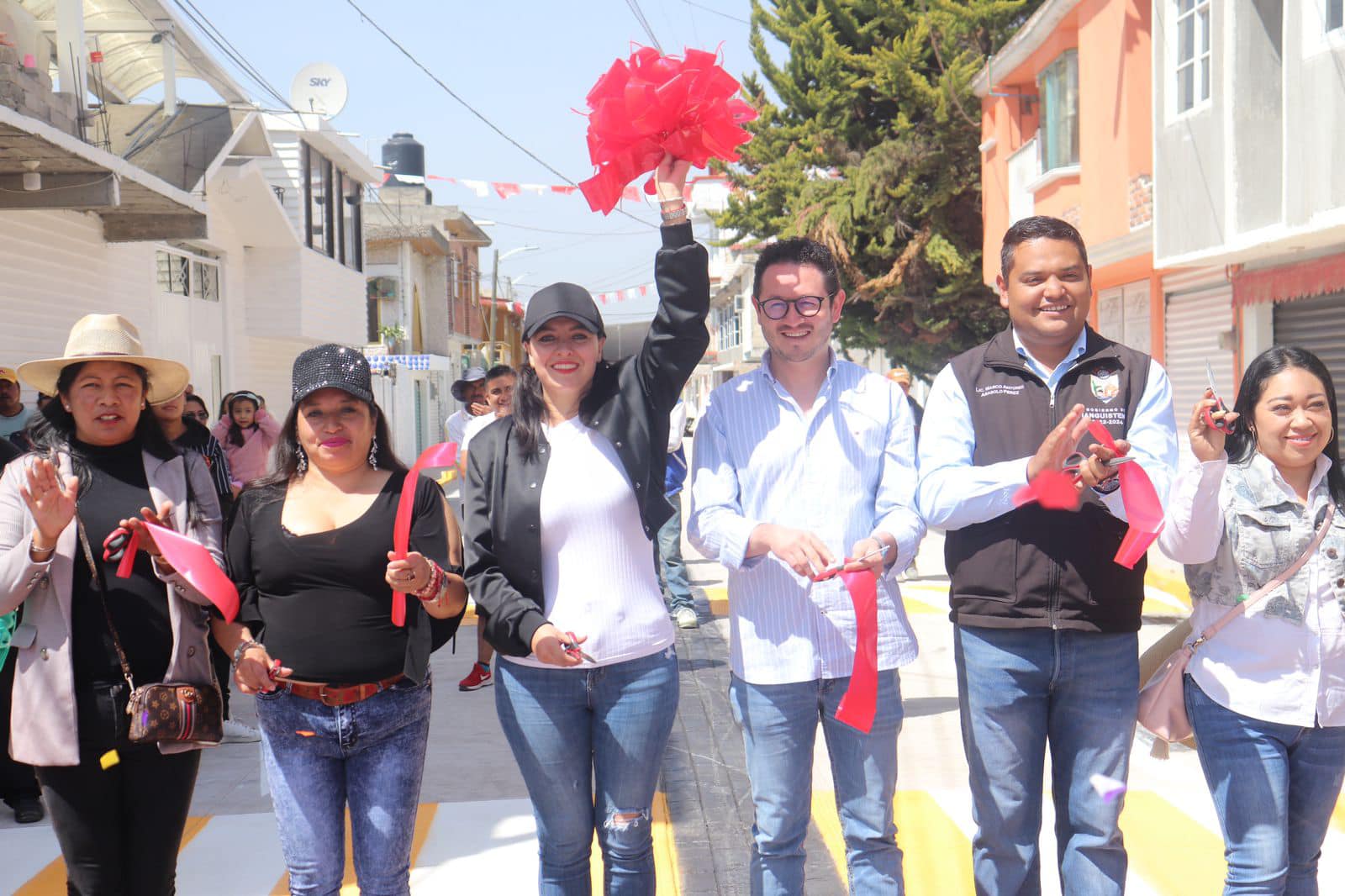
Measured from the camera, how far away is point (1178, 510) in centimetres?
317

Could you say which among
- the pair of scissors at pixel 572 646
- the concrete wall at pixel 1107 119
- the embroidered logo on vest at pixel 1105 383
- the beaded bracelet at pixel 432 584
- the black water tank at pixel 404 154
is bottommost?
the pair of scissors at pixel 572 646

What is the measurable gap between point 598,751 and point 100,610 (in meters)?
1.38

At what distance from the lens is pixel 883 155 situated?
2347cm

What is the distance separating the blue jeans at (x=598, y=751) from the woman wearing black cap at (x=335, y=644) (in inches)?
12.0

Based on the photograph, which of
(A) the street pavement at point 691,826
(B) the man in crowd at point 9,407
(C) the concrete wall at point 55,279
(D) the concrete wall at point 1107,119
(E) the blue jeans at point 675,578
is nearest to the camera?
(A) the street pavement at point 691,826

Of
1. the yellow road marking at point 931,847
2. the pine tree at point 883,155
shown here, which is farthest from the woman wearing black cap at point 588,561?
the pine tree at point 883,155

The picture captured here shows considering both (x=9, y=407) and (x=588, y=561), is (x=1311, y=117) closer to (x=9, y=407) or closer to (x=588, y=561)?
(x=588, y=561)

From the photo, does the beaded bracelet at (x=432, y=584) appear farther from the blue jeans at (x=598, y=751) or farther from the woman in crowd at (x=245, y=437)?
the woman in crowd at (x=245, y=437)

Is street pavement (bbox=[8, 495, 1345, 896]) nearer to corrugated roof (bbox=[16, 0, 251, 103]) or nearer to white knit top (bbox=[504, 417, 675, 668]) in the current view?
white knit top (bbox=[504, 417, 675, 668])

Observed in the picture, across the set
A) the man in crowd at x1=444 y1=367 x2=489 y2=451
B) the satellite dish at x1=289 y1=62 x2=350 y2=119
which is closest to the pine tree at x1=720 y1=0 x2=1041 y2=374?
the satellite dish at x1=289 y1=62 x2=350 y2=119

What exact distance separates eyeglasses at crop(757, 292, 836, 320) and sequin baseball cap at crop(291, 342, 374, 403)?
1.09 meters

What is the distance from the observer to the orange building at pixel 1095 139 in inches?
561

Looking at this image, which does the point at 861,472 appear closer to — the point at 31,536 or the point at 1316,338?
the point at 31,536

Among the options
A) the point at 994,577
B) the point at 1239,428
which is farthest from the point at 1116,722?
the point at 1239,428
